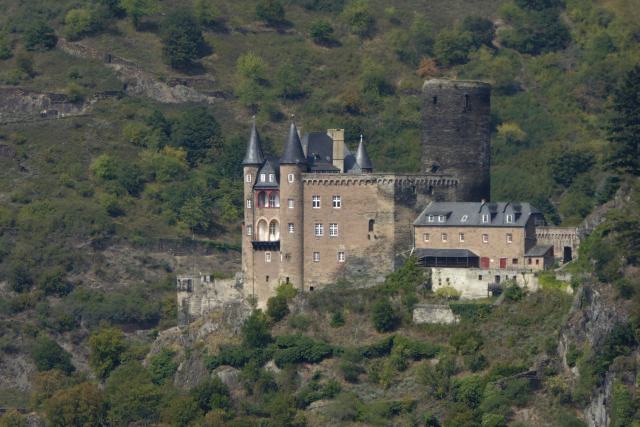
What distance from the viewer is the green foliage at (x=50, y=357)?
151 m

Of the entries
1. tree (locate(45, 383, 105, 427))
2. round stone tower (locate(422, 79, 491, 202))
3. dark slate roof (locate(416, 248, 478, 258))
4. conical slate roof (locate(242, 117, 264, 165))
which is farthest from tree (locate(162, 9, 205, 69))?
dark slate roof (locate(416, 248, 478, 258))

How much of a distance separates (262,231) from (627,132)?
20.4 metres

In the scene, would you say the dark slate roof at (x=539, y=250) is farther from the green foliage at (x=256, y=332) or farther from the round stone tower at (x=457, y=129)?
the green foliage at (x=256, y=332)

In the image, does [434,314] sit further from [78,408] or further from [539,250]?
[78,408]

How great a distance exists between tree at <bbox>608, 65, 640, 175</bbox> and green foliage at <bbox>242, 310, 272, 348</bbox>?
67.5 feet

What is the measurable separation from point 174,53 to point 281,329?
61482 mm

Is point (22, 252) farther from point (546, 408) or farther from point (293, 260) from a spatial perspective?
point (546, 408)

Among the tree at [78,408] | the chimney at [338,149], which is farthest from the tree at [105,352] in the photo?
the chimney at [338,149]

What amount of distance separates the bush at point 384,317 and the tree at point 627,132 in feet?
48.4

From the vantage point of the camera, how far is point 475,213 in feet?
443

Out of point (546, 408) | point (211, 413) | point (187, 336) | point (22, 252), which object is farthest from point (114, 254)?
point (546, 408)

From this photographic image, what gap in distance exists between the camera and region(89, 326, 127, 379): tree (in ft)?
481

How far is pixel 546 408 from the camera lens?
412 feet

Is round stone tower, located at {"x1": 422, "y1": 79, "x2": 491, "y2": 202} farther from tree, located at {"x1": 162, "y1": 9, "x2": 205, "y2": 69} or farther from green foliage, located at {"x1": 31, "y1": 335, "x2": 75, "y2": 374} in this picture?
tree, located at {"x1": 162, "y1": 9, "x2": 205, "y2": 69}
